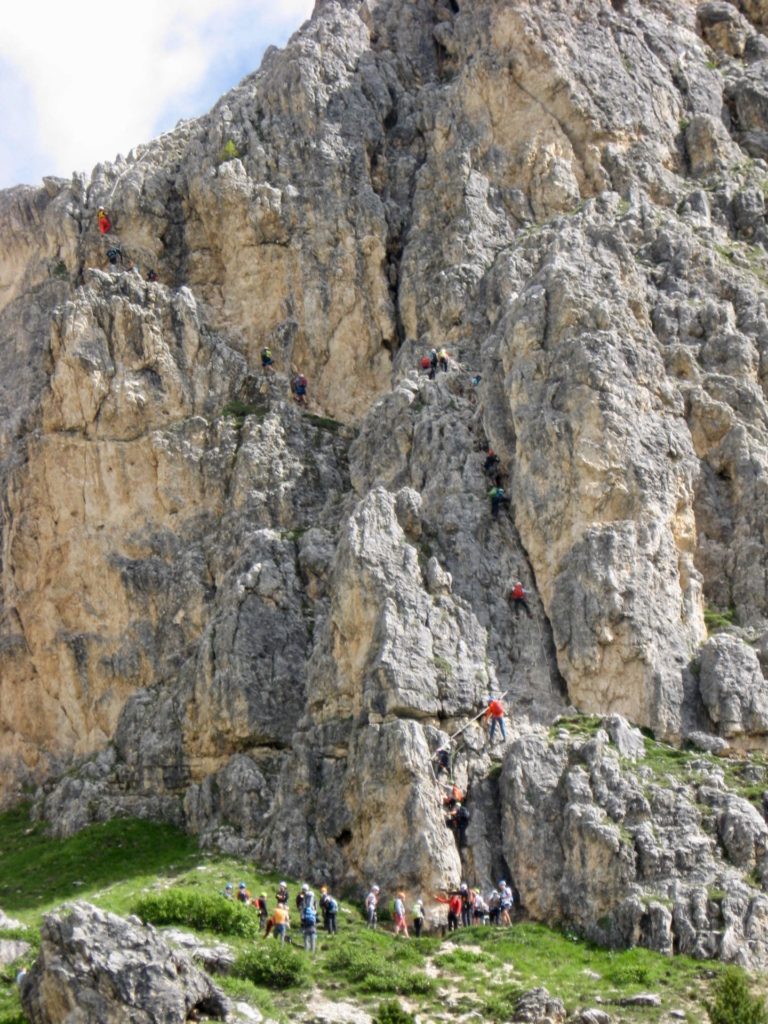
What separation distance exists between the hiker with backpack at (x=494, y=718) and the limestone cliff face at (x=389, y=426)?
65 centimetres

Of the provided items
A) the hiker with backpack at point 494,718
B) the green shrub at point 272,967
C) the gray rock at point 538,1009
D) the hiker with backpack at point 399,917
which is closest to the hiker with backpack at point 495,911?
the hiker with backpack at point 399,917

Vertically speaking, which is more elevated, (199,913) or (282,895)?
(282,895)

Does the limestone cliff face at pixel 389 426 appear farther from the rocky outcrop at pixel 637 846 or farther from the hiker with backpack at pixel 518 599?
the rocky outcrop at pixel 637 846

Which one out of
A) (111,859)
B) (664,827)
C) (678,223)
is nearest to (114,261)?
(678,223)

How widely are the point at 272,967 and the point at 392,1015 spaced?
4.23 m

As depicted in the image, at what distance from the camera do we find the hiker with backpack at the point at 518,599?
163 feet

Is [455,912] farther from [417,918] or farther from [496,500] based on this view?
[496,500]

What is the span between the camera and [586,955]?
128 feet

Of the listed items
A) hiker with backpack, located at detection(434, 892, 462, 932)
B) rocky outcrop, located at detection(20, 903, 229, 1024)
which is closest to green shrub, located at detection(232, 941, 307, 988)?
rocky outcrop, located at detection(20, 903, 229, 1024)

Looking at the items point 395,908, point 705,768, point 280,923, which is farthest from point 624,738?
point 280,923

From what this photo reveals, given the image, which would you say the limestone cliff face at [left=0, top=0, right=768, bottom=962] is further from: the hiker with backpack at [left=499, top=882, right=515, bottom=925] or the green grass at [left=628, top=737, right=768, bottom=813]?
the green grass at [left=628, top=737, right=768, bottom=813]

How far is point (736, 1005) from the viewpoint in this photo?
3403 centimetres

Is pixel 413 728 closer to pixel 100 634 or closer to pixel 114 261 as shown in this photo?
pixel 100 634

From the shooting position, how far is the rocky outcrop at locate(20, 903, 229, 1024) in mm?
32438
